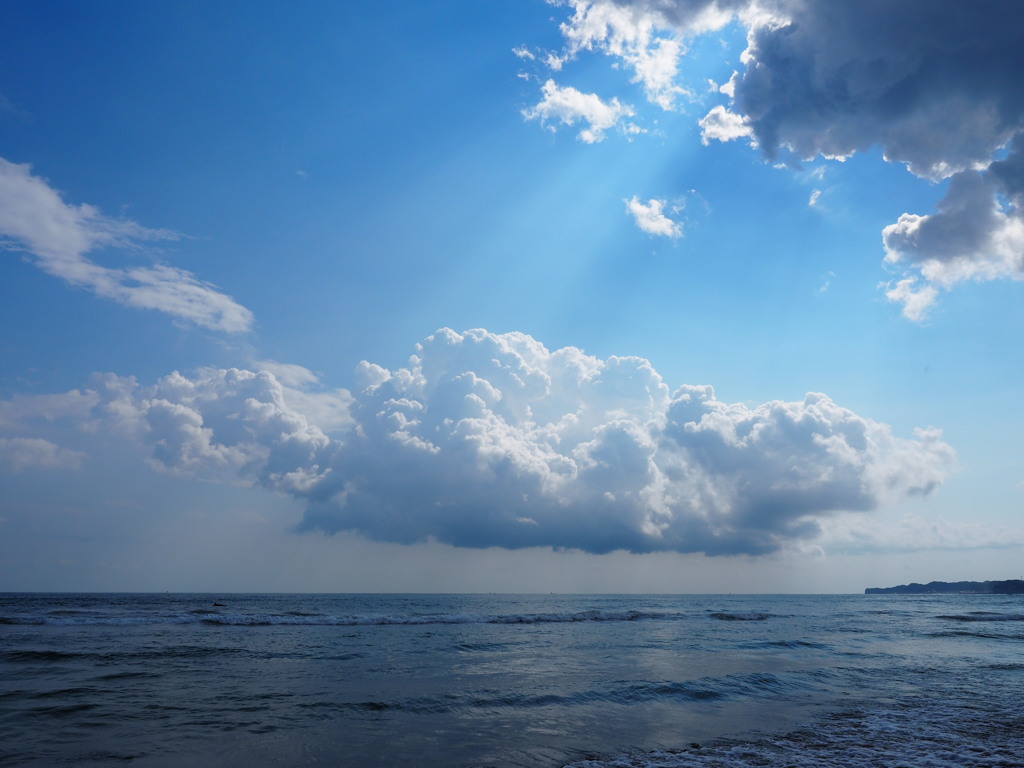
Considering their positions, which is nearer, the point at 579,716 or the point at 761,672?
the point at 579,716

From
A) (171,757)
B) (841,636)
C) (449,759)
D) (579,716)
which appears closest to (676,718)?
(579,716)

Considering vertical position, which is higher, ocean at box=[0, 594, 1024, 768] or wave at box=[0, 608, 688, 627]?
ocean at box=[0, 594, 1024, 768]

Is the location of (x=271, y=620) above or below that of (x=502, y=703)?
below

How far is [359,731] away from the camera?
43.7ft

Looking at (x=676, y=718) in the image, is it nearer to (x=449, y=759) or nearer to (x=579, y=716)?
(x=579, y=716)

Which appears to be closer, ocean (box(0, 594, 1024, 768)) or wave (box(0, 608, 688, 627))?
ocean (box(0, 594, 1024, 768))

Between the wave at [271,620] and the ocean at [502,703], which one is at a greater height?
the ocean at [502,703]

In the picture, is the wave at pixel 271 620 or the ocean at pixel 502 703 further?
the wave at pixel 271 620

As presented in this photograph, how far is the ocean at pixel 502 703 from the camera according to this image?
458 inches

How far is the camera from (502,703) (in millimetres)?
16547

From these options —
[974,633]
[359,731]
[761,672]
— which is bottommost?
[974,633]

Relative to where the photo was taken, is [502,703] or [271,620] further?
[271,620]

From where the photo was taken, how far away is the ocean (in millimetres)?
11625

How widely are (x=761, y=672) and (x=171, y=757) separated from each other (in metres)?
20.8
